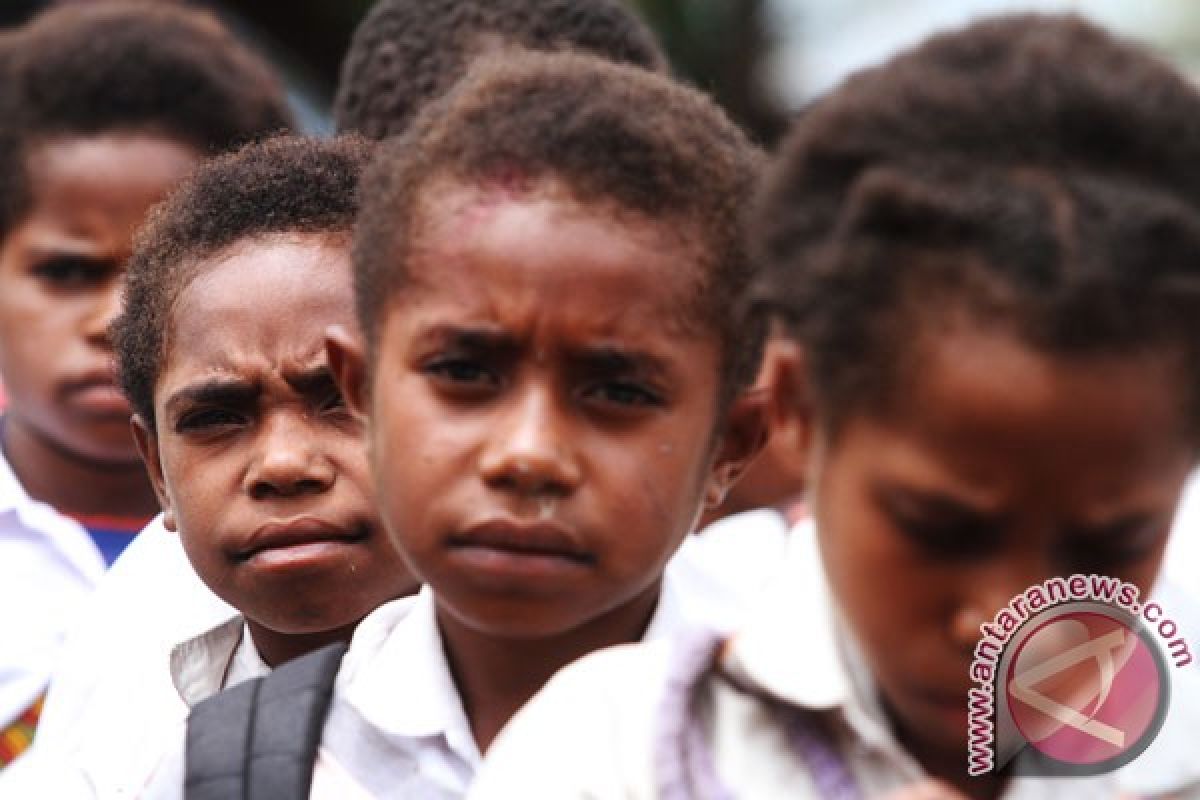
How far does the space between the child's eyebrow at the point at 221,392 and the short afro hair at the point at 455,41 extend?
3.68 ft

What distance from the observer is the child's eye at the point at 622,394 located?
2174mm

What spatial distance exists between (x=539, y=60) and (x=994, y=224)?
876mm

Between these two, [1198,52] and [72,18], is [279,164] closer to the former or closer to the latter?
[72,18]

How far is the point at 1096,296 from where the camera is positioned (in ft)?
5.39

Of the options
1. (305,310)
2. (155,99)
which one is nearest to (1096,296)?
(305,310)

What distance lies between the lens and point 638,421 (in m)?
2.20

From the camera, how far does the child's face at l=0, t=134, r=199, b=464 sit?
13.1 feet

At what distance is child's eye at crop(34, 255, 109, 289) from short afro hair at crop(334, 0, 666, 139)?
582 millimetres

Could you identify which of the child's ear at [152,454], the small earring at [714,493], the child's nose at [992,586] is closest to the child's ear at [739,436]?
the small earring at [714,493]

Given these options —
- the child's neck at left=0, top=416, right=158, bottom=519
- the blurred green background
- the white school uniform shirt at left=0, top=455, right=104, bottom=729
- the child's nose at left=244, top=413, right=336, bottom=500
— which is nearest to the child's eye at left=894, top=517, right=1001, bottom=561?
the child's nose at left=244, top=413, right=336, bottom=500

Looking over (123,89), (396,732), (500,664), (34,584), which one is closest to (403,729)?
(396,732)

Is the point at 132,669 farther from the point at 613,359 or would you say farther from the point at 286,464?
the point at 613,359

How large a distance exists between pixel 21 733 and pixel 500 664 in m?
1.48

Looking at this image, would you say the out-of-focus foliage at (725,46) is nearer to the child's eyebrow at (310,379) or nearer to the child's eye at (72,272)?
the child's eye at (72,272)
